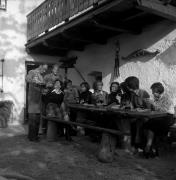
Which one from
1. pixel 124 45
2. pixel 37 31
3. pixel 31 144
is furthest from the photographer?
pixel 37 31

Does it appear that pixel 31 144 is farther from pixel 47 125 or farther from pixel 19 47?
pixel 19 47

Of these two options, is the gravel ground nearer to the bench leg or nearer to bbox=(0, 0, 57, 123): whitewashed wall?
the bench leg

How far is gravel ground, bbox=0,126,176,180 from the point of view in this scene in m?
4.26

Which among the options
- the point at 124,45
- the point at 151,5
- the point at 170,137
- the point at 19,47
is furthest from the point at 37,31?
the point at 170,137

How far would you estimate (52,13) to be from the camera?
8.13 m

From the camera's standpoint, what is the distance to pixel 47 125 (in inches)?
277

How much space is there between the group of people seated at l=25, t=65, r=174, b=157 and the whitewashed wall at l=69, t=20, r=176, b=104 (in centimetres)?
68

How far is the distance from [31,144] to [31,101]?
0.96 m

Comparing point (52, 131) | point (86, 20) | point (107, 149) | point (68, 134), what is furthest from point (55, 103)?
point (107, 149)

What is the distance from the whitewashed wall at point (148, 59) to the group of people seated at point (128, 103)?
680mm

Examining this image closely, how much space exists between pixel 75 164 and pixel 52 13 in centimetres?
478

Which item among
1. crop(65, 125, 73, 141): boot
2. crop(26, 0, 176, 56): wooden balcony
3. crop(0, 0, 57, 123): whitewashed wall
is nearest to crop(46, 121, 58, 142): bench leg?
crop(65, 125, 73, 141): boot

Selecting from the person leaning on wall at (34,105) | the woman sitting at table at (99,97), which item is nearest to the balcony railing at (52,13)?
the woman sitting at table at (99,97)

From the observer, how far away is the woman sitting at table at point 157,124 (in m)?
5.20
